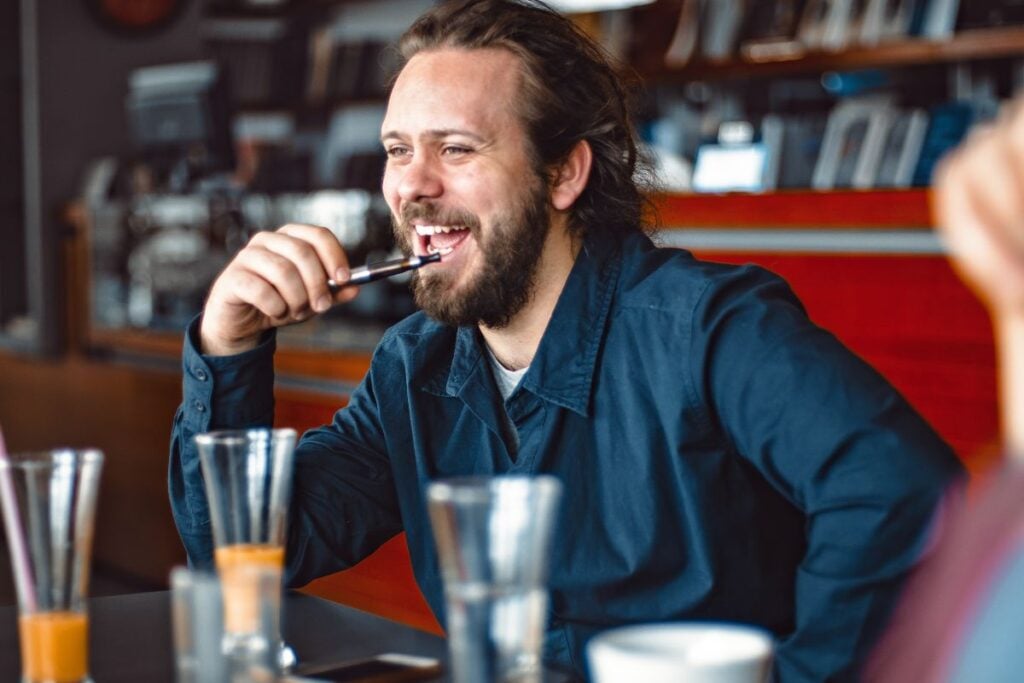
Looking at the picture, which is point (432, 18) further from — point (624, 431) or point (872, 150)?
point (872, 150)

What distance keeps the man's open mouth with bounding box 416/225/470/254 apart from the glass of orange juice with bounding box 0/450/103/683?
2.62 feet

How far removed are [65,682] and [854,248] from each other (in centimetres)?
254

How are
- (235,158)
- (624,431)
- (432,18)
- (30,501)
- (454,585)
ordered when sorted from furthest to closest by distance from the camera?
1. (235,158)
2. (432,18)
3. (624,431)
4. (30,501)
5. (454,585)

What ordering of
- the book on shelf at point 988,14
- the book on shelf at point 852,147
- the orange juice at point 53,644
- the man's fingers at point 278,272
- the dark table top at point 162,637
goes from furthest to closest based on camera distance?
the book on shelf at point 852,147 < the book on shelf at point 988,14 < the man's fingers at point 278,272 < the dark table top at point 162,637 < the orange juice at point 53,644

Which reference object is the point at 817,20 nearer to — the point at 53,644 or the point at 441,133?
the point at 441,133

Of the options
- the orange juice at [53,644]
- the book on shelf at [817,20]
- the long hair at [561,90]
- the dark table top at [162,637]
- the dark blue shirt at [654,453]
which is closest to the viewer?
the orange juice at [53,644]

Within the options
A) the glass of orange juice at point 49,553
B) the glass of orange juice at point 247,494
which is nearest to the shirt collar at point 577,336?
the glass of orange juice at point 247,494

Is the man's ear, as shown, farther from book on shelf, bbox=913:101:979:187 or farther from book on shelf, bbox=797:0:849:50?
book on shelf, bbox=797:0:849:50

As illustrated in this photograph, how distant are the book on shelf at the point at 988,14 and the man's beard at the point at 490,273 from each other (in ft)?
8.95

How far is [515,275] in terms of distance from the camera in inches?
67.6

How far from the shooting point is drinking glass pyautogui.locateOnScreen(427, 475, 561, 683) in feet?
2.62

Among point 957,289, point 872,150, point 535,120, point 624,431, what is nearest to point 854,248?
point 957,289

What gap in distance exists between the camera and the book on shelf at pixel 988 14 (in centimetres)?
403

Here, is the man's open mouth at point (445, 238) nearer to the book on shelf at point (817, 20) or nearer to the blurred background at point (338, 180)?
the blurred background at point (338, 180)
